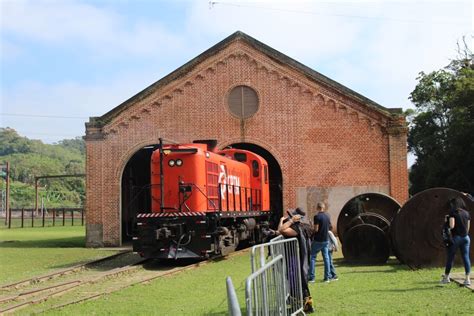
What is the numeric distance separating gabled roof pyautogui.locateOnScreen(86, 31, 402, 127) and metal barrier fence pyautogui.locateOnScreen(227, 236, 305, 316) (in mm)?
16991

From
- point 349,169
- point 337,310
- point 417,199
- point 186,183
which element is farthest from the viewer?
point 349,169

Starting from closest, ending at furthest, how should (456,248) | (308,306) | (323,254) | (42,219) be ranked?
(308,306) < (456,248) < (323,254) < (42,219)

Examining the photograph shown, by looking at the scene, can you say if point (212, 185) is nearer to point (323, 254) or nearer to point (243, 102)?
point (323, 254)

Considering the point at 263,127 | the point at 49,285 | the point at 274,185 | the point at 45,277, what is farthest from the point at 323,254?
the point at 274,185

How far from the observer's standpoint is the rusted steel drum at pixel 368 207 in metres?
17.2

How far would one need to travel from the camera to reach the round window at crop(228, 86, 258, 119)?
85.6ft

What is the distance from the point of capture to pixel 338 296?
10.3 m

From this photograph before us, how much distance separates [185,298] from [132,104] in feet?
55.0

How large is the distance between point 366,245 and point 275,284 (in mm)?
9174

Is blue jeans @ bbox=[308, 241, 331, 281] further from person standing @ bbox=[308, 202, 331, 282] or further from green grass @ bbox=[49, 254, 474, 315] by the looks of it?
green grass @ bbox=[49, 254, 474, 315]

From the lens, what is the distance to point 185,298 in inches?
422

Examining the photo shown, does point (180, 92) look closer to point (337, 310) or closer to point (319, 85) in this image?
point (319, 85)

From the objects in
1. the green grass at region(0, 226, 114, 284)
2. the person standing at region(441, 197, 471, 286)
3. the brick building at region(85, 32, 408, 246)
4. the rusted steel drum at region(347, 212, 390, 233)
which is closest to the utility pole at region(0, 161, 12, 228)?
the green grass at region(0, 226, 114, 284)

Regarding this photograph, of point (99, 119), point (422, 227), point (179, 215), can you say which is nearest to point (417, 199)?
point (422, 227)
